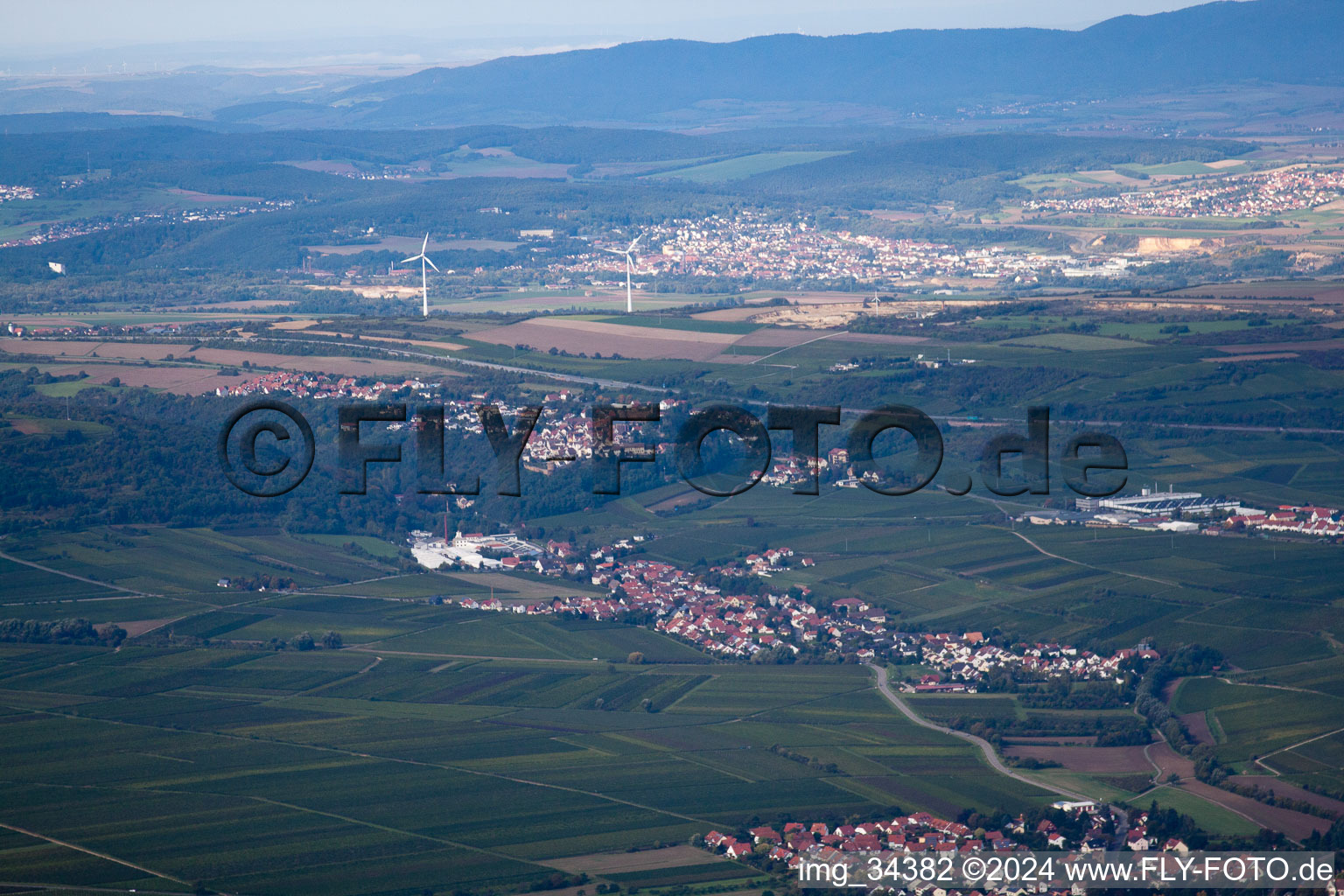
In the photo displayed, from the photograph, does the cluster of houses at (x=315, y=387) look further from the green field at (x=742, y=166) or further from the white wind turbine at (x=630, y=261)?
the green field at (x=742, y=166)

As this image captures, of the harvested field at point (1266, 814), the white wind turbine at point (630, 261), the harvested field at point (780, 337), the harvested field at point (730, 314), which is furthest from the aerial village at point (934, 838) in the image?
the white wind turbine at point (630, 261)

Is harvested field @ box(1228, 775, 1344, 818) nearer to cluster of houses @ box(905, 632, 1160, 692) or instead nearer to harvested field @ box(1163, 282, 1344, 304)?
cluster of houses @ box(905, 632, 1160, 692)

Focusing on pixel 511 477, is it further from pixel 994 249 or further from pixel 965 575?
pixel 994 249

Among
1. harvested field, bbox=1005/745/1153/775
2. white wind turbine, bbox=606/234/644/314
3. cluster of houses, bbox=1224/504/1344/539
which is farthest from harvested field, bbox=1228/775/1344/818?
white wind turbine, bbox=606/234/644/314

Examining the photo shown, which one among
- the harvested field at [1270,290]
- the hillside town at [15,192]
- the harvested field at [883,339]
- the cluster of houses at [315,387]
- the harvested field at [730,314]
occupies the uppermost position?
the hillside town at [15,192]

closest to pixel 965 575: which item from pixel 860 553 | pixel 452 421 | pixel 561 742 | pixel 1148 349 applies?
pixel 860 553
